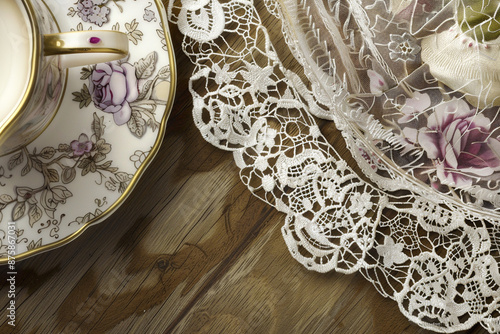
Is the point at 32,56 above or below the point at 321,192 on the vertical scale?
above

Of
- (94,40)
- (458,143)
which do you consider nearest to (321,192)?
(458,143)

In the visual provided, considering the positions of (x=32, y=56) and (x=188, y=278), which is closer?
(x=32, y=56)

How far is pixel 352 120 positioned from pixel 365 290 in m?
0.20

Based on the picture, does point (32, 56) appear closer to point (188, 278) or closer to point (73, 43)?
point (73, 43)

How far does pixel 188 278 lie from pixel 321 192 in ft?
0.55

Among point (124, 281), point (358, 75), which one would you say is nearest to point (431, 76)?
point (358, 75)

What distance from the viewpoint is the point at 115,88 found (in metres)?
0.45

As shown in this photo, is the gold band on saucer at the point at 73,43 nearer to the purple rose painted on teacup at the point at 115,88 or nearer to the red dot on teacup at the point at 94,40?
the red dot on teacup at the point at 94,40

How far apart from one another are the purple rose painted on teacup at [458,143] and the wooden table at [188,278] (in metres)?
0.12

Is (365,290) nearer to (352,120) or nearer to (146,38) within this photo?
(352,120)

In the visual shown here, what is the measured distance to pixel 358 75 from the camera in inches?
14.8

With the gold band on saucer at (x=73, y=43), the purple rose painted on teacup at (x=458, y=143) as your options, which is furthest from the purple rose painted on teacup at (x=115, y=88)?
the purple rose painted on teacup at (x=458, y=143)

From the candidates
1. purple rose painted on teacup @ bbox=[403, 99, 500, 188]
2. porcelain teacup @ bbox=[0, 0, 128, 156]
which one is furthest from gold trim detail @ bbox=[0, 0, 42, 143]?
purple rose painted on teacup @ bbox=[403, 99, 500, 188]

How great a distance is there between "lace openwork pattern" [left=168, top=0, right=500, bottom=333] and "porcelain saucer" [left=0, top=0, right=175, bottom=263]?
47 millimetres
